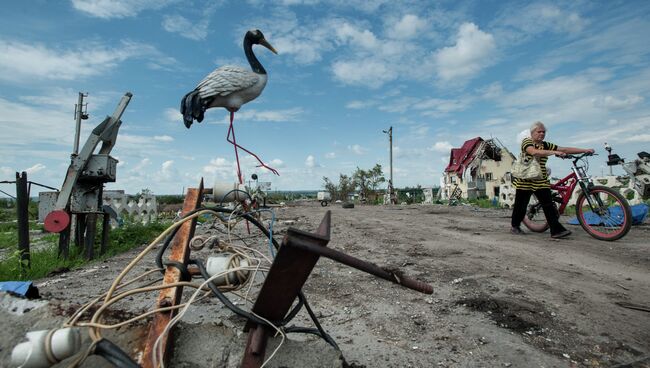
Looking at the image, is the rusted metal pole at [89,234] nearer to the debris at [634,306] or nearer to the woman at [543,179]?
the debris at [634,306]

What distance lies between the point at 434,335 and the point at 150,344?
1752mm

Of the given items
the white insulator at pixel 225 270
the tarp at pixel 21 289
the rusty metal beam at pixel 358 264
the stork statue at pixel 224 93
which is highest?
the stork statue at pixel 224 93

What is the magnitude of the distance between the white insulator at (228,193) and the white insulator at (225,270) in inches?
25.5

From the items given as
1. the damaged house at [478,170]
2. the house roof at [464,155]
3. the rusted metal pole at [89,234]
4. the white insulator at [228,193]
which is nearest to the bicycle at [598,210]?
the white insulator at [228,193]

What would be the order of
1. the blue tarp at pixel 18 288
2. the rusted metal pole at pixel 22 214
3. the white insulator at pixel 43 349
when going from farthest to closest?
1. the rusted metal pole at pixel 22 214
2. the blue tarp at pixel 18 288
3. the white insulator at pixel 43 349

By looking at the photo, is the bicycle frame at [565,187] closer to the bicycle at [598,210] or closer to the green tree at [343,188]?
the bicycle at [598,210]

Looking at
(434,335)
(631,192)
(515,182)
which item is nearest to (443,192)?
(631,192)

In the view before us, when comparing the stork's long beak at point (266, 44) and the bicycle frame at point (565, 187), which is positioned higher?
the stork's long beak at point (266, 44)

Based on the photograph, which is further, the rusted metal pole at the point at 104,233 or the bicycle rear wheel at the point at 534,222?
the bicycle rear wheel at the point at 534,222

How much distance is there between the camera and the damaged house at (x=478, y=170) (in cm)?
2559

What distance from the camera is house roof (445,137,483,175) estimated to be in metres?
29.2

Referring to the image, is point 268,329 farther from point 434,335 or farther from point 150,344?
point 434,335

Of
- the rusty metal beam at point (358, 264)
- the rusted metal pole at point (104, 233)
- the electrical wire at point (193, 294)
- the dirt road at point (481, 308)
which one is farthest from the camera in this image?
the rusted metal pole at point (104, 233)

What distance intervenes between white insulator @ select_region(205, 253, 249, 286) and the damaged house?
25.3 metres
